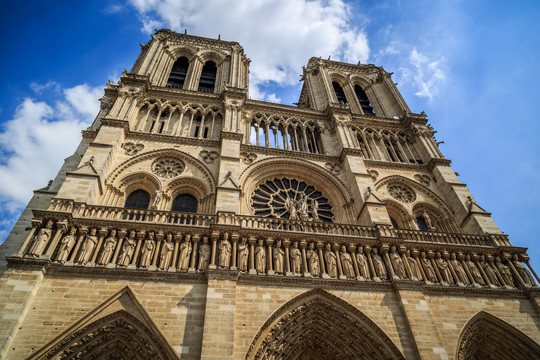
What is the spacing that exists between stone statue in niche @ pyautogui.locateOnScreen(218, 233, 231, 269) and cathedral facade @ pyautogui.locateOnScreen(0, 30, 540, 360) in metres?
0.03

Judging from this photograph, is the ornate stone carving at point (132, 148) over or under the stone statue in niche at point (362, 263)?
over

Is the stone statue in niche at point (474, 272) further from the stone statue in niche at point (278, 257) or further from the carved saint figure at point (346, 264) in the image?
the stone statue in niche at point (278, 257)

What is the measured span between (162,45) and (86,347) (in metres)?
17.6

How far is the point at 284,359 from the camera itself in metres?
8.88

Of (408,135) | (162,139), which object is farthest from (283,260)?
(408,135)

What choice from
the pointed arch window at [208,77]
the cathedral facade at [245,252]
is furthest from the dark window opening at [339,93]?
the pointed arch window at [208,77]

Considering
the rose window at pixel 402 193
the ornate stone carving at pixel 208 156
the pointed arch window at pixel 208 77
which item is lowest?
the rose window at pixel 402 193

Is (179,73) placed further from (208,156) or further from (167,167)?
(167,167)

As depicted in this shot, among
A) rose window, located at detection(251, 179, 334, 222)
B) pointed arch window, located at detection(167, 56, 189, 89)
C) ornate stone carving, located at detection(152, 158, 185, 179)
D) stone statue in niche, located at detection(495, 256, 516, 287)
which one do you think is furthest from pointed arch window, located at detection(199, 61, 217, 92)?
stone statue in niche, located at detection(495, 256, 516, 287)

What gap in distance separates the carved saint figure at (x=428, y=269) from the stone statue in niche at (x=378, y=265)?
147 centimetres

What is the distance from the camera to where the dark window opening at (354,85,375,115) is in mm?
22125

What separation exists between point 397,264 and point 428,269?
117 centimetres

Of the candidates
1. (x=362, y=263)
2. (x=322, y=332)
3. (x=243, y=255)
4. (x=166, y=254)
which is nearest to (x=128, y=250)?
(x=166, y=254)

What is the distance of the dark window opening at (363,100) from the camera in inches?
871
